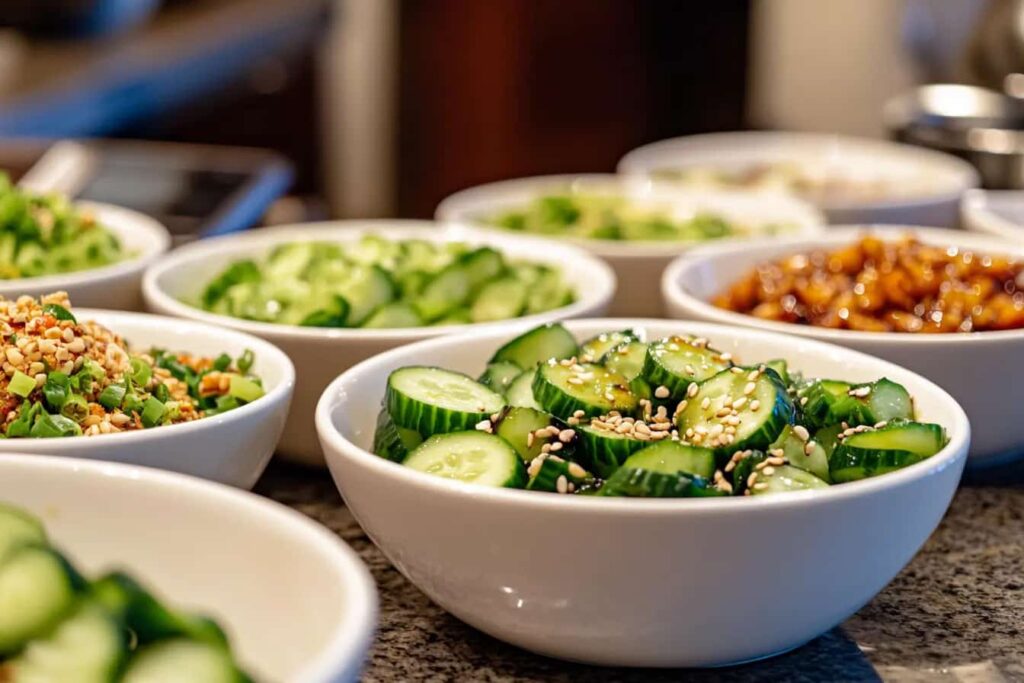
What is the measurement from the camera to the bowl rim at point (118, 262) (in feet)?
5.86

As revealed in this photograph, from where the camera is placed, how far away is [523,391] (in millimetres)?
1443

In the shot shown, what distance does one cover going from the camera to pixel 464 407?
137 cm

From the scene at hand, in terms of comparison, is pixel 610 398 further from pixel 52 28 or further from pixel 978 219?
pixel 52 28

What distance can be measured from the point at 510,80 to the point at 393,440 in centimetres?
541

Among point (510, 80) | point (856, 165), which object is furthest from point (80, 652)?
point (510, 80)

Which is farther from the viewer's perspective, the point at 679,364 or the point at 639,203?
the point at 639,203

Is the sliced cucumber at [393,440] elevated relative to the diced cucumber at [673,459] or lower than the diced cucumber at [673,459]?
lower

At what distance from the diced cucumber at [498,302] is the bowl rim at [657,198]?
0.30 metres

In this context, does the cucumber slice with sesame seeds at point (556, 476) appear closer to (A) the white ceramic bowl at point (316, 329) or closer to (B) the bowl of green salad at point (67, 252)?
(A) the white ceramic bowl at point (316, 329)

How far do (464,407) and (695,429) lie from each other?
23cm

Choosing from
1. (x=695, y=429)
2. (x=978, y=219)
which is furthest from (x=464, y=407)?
(x=978, y=219)

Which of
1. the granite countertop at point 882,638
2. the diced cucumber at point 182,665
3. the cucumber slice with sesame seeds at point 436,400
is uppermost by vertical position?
the diced cucumber at point 182,665

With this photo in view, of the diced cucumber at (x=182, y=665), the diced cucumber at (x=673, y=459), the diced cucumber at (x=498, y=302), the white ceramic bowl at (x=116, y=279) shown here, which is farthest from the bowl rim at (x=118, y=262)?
the diced cucumber at (x=182, y=665)

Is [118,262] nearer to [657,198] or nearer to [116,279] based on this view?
[116,279]
